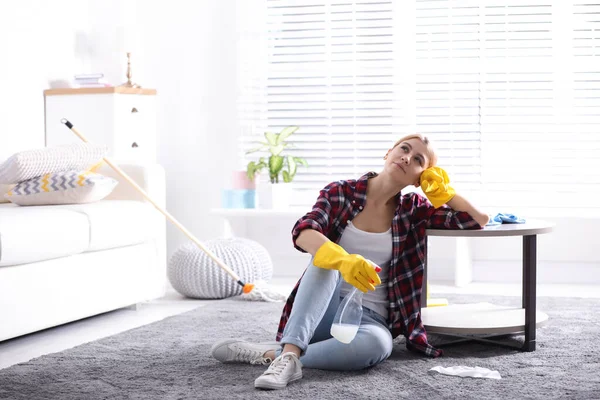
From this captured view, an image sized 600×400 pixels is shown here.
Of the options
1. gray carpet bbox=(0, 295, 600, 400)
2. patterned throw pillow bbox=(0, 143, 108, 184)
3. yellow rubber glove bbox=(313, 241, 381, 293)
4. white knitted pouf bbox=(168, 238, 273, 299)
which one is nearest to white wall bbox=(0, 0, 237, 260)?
white knitted pouf bbox=(168, 238, 273, 299)

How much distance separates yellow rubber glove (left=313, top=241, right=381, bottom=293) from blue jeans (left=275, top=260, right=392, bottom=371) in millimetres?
74

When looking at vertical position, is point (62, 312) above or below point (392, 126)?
below

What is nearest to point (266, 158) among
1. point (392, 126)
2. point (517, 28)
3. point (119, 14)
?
point (392, 126)

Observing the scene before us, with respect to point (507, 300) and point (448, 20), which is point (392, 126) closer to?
point (448, 20)

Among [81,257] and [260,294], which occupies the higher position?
[81,257]

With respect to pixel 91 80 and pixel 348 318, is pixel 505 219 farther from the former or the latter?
pixel 91 80

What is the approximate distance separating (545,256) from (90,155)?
2624 millimetres

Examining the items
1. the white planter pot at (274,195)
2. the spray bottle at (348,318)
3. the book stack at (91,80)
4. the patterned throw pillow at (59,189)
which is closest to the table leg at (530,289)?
the spray bottle at (348,318)

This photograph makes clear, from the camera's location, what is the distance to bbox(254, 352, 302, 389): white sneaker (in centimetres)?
236

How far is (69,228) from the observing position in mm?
3373

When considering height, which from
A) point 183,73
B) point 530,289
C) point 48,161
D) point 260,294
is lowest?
point 260,294

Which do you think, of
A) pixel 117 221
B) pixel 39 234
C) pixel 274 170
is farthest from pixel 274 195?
pixel 39 234

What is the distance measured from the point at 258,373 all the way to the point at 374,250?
0.51m

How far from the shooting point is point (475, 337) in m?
2.99
